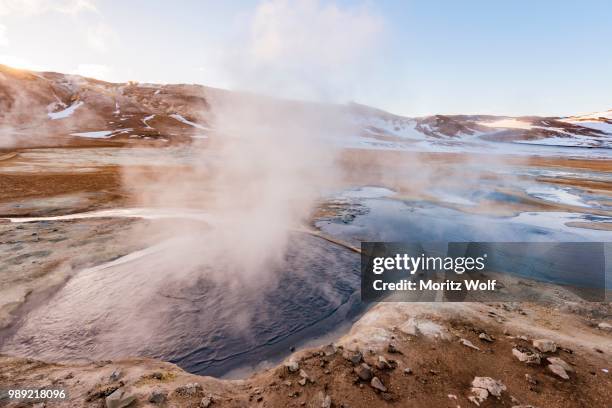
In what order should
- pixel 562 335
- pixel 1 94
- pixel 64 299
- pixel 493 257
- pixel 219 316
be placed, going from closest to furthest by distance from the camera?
pixel 562 335
pixel 219 316
pixel 64 299
pixel 493 257
pixel 1 94

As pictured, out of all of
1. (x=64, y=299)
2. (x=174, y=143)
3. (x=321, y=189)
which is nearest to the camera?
(x=64, y=299)

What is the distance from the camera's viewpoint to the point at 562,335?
491cm

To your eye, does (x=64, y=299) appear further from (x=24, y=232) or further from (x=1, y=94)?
(x=1, y=94)

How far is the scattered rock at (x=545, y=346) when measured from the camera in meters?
4.38

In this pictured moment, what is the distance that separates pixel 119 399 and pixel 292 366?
2.06 metres

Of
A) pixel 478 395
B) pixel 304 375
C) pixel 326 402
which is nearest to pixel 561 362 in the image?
pixel 478 395

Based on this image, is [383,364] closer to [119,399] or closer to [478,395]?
[478,395]

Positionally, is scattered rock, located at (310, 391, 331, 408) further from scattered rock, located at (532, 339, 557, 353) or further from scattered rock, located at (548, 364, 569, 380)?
scattered rock, located at (532, 339, 557, 353)

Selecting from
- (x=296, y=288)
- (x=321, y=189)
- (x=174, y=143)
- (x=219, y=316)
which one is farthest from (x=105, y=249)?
(x=174, y=143)

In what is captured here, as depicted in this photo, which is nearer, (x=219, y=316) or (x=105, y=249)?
(x=219, y=316)

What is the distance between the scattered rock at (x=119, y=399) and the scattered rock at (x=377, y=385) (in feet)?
9.35

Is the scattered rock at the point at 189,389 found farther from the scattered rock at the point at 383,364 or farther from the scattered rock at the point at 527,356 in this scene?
the scattered rock at the point at 527,356

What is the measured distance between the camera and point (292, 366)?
13.5 feet

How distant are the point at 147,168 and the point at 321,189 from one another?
55.2 feet
